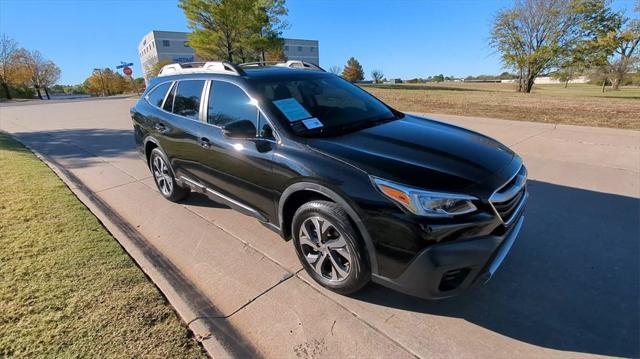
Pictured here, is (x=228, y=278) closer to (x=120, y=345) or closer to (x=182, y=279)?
(x=182, y=279)

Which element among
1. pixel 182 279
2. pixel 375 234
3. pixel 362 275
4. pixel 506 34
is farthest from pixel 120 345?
pixel 506 34

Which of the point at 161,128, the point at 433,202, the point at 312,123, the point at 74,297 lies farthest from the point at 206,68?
the point at 433,202

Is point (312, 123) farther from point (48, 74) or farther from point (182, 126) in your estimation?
point (48, 74)

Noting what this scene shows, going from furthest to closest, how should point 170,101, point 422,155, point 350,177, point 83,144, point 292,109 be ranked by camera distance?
point 83,144 < point 170,101 < point 292,109 < point 422,155 < point 350,177

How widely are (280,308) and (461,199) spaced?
1.53 metres

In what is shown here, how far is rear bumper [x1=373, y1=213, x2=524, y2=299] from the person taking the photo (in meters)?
1.96

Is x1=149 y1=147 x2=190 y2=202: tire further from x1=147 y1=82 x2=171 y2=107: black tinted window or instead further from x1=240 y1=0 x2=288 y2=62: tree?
x1=240 y1=0 x2=288 y2=62: tree

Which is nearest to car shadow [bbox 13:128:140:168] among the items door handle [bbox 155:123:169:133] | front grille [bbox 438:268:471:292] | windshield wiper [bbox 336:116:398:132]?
door handle [bbox 155:123:169:133]

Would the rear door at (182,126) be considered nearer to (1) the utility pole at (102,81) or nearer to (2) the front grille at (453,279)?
(2) the front grille at (453,279)

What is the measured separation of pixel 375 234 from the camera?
6.97 feet

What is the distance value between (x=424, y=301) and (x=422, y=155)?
1106mm

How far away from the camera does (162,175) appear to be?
462cm

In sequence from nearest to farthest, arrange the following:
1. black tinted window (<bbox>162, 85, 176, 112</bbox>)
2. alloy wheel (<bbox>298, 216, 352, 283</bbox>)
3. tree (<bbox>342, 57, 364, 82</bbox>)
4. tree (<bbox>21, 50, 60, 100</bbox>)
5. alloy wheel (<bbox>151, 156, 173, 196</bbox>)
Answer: alloy wheel (<bbox>298, 216, 352, 283</bbox>) → black tinted window (<bbox>162, 85, 176, 112</bbox>) → alloy wheel (<bbox>151, 156, 173, 196</bbox>) → tree (<bbox>21, 50, 60, 100</bbox>) → tree (<bbox>342, 57, 364, 82</bbox>)

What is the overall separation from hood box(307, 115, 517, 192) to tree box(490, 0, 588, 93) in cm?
3230
